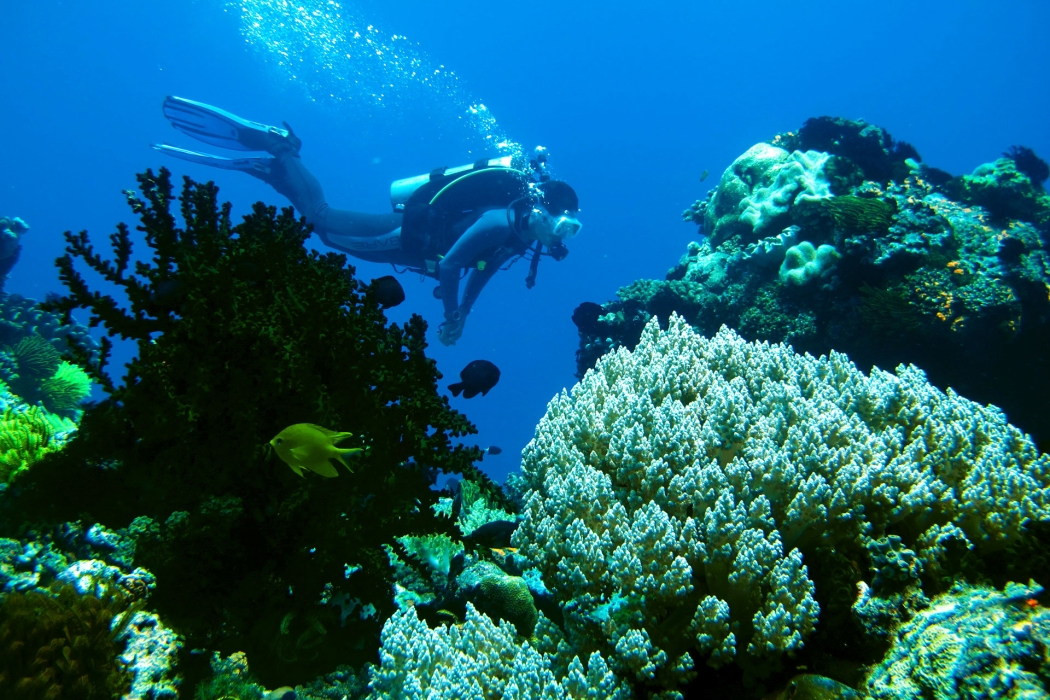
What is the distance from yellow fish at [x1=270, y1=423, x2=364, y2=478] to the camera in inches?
90.9

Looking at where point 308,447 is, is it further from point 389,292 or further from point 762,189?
point 762,189

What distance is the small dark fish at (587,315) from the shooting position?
9609 mm

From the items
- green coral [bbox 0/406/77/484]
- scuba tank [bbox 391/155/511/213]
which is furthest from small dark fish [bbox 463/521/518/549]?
scuba tank [bbox 391/155/511/213]

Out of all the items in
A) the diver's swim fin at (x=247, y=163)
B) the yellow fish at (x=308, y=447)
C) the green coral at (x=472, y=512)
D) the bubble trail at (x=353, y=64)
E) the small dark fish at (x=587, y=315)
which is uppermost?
the bubble trail at (x=353, y=64)

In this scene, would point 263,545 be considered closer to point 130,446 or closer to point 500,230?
point 130,446

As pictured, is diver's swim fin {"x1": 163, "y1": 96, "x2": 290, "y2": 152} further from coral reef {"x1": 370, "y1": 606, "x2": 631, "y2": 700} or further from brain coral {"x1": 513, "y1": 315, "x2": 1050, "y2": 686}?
coral reef {"x1": 370, "y1": 606, "x2": 631, "y2": 700}

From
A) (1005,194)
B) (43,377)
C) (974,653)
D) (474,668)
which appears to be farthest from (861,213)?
(43,377)

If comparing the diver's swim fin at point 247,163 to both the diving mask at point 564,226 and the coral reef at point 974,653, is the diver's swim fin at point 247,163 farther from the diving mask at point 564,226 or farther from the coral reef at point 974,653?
the coral reef at point 974,653

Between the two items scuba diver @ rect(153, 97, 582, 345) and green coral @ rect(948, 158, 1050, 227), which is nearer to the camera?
green coral @ rect(948, 158, 1050, 227)

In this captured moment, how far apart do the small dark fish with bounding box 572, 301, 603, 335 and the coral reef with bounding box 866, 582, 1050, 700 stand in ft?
24.9

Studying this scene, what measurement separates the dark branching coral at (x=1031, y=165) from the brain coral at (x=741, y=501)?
39.7 feet

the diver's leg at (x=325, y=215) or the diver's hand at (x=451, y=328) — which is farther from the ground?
the diver's leg at (x=325, y=215)

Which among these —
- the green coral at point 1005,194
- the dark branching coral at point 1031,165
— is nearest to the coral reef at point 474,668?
the green coral at point 1005,194

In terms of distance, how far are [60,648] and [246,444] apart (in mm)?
1091
